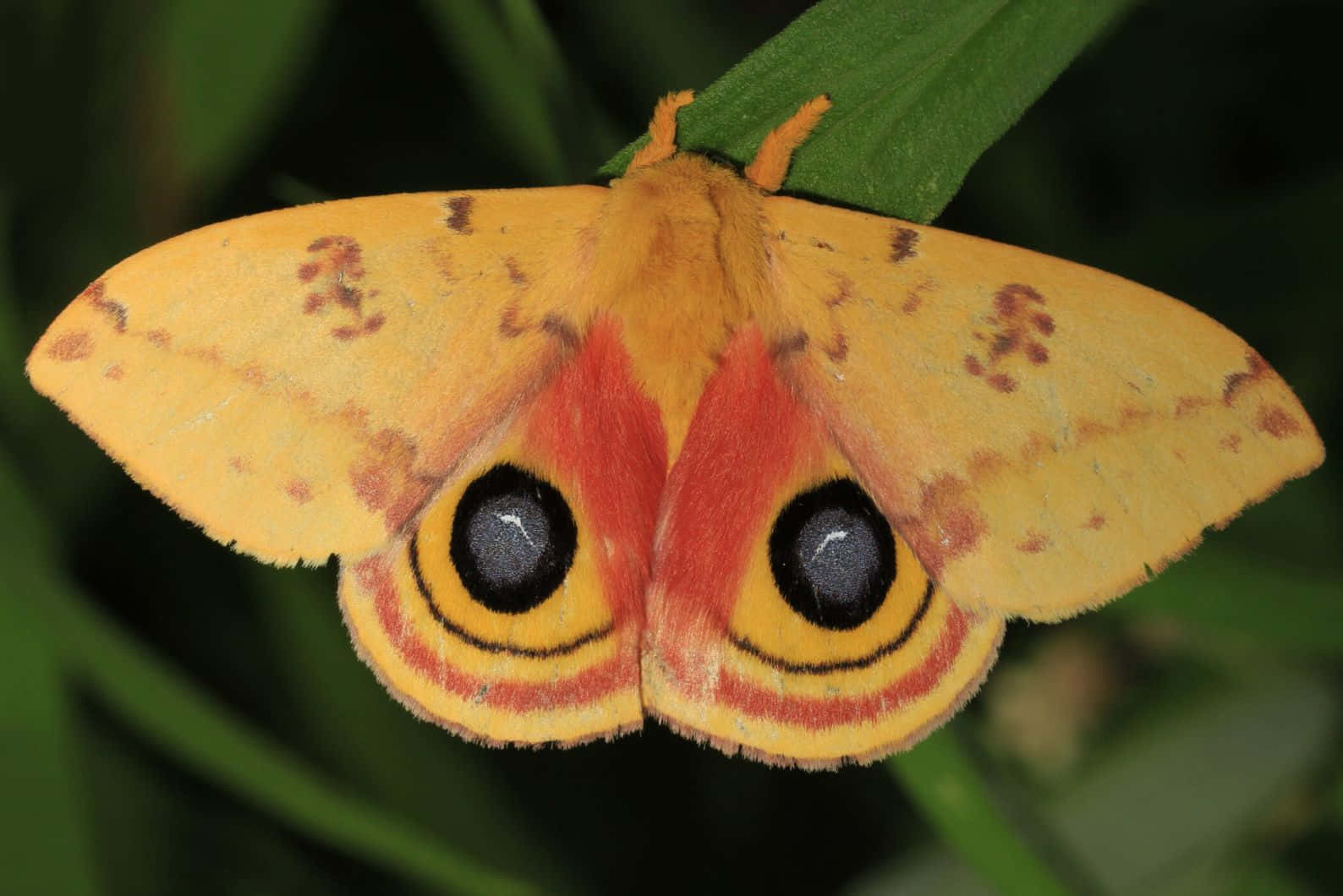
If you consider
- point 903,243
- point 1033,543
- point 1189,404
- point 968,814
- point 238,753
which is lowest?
point 968,814

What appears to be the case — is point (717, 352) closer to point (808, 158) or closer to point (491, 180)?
point (808, 158)

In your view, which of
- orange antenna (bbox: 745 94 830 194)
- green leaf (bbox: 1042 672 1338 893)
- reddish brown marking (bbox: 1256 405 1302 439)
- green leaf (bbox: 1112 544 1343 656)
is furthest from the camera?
green leaf (bbox: 1042 672 1338 893)

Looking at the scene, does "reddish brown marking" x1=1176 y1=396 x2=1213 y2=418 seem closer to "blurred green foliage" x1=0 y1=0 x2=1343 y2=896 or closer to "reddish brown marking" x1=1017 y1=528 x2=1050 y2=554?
"reddish brown marking" x1=1017 y1=528 x2=1050 y2=554

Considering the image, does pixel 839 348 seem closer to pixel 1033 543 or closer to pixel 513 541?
pixel 1033 543

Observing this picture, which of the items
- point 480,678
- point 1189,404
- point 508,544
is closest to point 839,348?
point 1189,404

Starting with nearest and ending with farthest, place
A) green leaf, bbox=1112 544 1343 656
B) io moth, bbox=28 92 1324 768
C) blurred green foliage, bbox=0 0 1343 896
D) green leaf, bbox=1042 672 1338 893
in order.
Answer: io moth, bbox=28 92 1324 768, green leaf, bbox=1112 544 1343 656, blurred green foliage, bbox=0 0 1343 896, green leaf, bbox=1042 672 1338 893

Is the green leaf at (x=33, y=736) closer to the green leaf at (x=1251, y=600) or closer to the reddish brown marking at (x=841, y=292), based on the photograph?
the reddish brown marking at (x=841, y=292)

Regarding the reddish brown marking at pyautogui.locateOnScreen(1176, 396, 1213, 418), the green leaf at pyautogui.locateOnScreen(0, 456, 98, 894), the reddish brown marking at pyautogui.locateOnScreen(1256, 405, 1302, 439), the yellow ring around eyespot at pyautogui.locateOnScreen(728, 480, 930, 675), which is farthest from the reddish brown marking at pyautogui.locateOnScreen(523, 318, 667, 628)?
the green leaf at pyautogui.locateOnScreen(0, 456, 98, 894)
